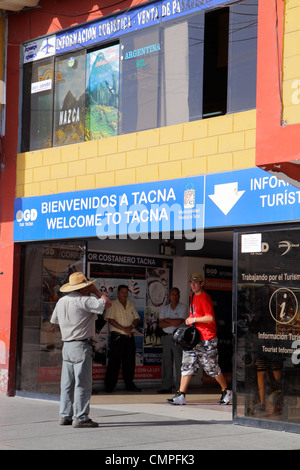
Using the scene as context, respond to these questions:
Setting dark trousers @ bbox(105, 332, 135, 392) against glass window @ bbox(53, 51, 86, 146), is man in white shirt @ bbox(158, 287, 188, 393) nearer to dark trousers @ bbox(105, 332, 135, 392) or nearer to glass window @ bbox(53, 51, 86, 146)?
dark trousers @ bbox(105, 332, 135, 392)

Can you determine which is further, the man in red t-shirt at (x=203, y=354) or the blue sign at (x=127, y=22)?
the man in red t-shirt at (x=203, y=354)

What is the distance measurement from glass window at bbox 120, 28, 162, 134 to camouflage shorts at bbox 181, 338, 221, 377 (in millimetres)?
3364

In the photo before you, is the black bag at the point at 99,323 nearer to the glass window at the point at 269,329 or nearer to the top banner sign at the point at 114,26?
the glass window at the point at 269,329

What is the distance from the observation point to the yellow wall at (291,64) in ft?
27.4

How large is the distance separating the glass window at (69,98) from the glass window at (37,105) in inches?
6.5

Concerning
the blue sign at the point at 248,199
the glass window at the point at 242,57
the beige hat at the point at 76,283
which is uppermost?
the glass window at the point at 242,57

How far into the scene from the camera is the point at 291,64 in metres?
8.44

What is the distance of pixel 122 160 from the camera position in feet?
38.1

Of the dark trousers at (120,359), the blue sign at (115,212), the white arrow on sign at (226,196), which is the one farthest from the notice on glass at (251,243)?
the dark trousers at (120,359)

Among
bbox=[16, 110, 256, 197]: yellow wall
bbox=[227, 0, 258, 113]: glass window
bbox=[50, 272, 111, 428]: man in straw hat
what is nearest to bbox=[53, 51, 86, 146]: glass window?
bbox=[16, 110, 256, 197]: yellow wall

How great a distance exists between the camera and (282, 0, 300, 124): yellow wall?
8.35 m

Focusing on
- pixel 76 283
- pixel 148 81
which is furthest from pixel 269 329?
pixel 148 81

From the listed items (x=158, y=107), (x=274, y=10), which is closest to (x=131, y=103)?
(x=158, y=107)

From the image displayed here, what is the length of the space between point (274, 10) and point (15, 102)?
6.03m
